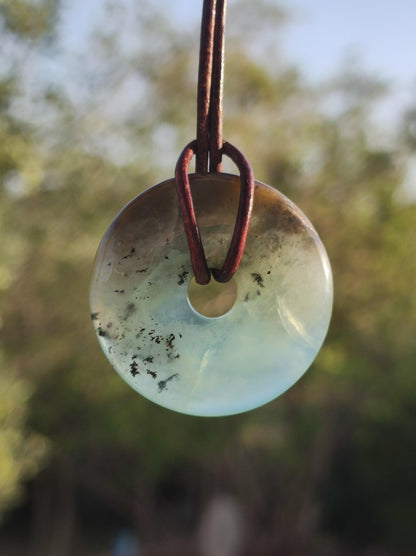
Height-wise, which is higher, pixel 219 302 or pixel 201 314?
pixel 219 302

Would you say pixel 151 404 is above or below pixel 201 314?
above

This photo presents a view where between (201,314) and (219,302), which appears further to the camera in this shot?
(219,302)

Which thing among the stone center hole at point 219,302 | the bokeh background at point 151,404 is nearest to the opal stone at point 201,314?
the stone center hole at point 219,302

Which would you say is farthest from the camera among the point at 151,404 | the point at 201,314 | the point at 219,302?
the point at 151,404

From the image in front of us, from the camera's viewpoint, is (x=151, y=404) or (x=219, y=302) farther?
(x=151, y=404)

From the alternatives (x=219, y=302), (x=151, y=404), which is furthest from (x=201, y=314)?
(x=151, y=404)

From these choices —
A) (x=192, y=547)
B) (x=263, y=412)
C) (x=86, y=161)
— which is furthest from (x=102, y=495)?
(x=86, y=161)

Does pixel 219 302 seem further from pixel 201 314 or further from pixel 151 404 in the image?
pixel 151 404

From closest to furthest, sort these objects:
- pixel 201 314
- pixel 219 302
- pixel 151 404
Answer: pixel 201 314 → pixel 219 302 → pixel 151 404

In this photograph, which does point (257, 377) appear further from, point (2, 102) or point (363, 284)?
point (363, 284)

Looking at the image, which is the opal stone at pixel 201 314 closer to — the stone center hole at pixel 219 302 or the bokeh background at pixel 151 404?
the stone center hole at pixel 219 302
